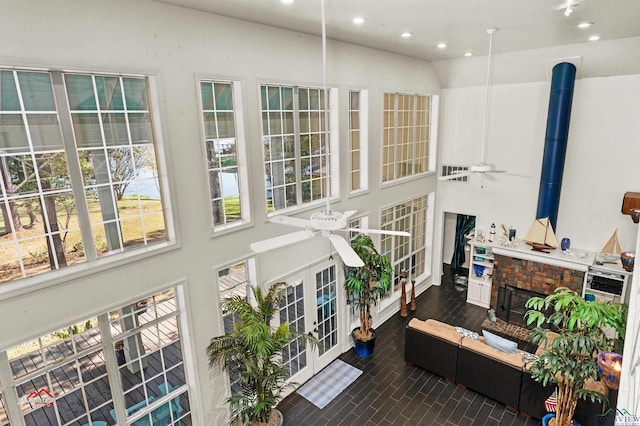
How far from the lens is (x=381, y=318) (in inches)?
356

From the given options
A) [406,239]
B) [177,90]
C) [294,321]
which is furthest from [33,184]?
[406,239]

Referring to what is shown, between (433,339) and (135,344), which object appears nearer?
(135,344)

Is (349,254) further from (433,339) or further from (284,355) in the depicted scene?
(433,339)

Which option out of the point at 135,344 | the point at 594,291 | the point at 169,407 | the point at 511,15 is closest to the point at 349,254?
the point at 135,344

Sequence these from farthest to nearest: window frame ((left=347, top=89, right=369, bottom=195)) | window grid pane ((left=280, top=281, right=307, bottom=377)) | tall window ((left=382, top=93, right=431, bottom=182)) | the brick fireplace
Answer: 1. tall window ((left=382, top=93, right=431, bottom=182))
2. the brick fireplace
3. window frame ((left=347, top=89, right=369, bottom=195))
4. window grid pane ((left=280, top=281, right=307, bottom=377))

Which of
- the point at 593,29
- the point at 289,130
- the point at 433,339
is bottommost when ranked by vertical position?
the point at 433,339

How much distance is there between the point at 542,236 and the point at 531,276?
97cm

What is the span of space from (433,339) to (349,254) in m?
4.47

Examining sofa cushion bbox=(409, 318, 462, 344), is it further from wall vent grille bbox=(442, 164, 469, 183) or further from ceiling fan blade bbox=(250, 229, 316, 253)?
ceiling fan blade bbox=(250, 229, 316, 253)

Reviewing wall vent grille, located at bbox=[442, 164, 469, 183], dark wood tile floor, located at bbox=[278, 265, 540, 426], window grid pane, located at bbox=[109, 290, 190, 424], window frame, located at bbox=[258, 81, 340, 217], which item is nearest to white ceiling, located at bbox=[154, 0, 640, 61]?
window frame, located at bbox=[258, 81, 340, 217]

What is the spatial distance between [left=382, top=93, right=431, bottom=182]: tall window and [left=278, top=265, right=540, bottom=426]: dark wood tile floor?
4.01m

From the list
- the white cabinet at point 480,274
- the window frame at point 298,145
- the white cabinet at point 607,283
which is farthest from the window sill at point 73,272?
the white cabinet at point 607,283

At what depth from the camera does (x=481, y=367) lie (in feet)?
21.3

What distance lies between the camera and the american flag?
5.79 m
